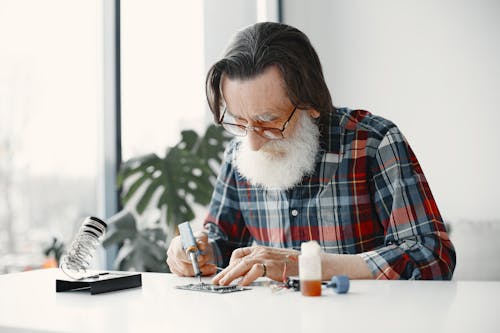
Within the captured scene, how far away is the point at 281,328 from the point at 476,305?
39 cm

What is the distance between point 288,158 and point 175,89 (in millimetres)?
1967

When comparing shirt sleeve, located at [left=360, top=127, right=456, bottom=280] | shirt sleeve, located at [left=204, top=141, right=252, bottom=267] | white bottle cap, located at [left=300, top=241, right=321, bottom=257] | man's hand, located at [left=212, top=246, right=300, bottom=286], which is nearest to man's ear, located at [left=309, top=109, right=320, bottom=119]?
shirt sleeve, located at [left=360, top=127, right=456, bottom=280]

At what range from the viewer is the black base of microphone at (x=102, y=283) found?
141 cm

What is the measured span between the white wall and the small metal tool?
2759 mm

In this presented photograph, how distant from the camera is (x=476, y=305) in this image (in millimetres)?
1112

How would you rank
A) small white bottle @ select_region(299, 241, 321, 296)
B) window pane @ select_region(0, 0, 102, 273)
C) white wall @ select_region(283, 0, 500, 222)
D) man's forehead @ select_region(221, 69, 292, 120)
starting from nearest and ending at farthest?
1. small white bottle @ select_region(299, 241, 321, 296)
2. man's forehead @ select_region(221, 69, 292, 120)
3. window pane @ select_region(0, 0, 102, 273)
4. white wall @ select_region(283, 0, 500, 222)

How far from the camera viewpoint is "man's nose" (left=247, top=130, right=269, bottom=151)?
188 cm

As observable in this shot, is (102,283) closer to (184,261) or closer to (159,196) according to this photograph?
(184,261)

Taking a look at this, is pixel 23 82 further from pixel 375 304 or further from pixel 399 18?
pixel 399 18

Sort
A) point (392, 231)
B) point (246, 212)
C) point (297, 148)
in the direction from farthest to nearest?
point (246, 212)
point (297, 148)
point (392, 231)

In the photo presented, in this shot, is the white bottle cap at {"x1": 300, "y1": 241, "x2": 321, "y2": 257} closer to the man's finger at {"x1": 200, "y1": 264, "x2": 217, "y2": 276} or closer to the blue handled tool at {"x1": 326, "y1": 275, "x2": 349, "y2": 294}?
the blue handled tool at {"x1": 326, "y1": 275, "x2": 349, "y2": 294}

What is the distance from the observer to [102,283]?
1.41 metres

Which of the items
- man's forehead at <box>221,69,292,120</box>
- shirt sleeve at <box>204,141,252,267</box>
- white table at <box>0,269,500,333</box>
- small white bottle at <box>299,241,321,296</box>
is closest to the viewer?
white table at <box>0,269,500,333</box>

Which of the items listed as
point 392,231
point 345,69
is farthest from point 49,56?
point 345,69
